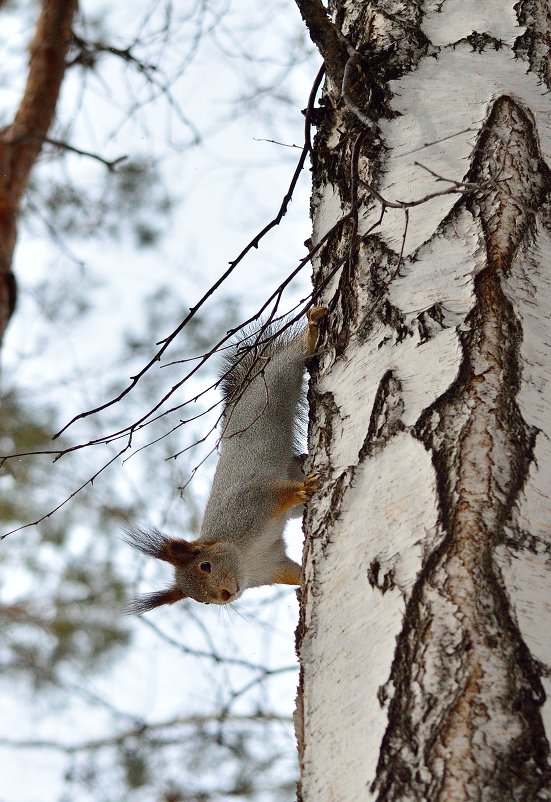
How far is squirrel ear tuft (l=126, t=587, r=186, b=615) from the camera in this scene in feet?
8.20

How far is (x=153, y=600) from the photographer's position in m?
2.57

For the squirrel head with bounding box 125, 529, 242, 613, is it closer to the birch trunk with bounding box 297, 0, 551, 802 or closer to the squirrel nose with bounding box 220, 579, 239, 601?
the squirrel nose with bounding box 220, 579, 239, 601

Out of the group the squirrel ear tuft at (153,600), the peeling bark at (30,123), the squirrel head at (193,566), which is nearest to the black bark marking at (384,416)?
the squirrel head at (193,566)

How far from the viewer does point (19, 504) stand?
173 inches

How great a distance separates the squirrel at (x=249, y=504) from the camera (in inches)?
91.9

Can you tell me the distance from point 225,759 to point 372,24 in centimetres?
299

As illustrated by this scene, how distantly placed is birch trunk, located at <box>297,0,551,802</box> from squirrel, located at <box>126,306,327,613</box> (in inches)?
34.5

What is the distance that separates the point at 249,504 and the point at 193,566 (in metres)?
0.27

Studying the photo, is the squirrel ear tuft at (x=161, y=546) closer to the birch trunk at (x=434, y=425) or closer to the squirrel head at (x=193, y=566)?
the squirrel head at (x=193, y=566)

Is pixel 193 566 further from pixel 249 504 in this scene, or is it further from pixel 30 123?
pixel 30 123

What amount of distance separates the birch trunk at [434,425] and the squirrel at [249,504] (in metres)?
0.88

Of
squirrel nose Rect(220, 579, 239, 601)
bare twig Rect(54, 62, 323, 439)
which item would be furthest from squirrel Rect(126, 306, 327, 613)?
bare twig Rect(54, 62, 323, 439)

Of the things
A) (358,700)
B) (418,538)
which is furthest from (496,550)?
(358,700)

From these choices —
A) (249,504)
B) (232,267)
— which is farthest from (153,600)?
(232,267)
